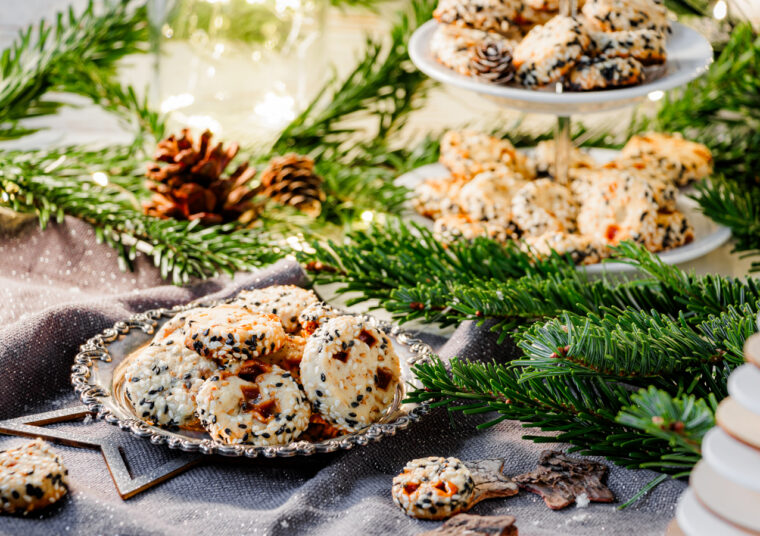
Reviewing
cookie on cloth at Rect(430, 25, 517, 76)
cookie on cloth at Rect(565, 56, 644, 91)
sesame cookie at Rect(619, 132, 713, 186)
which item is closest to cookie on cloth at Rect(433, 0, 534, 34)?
cookie on cloth at Rect(430, 25, 517, 76)

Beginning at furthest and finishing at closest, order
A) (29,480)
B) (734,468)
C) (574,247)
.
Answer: (574,247) → (29,480) → (734,468)

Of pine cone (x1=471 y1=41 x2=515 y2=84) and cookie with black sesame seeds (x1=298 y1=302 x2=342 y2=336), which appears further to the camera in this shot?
pine cone (x1=471 y1=41 x2=515 y2=84)

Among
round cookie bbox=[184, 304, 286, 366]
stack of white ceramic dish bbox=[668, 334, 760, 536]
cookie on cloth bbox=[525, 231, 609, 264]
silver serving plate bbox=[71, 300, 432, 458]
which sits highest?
stack of white ceramic dish bbox=[668, 334, 760, 536]

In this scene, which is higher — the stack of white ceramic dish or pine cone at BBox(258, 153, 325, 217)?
the stack of white ceramic dish

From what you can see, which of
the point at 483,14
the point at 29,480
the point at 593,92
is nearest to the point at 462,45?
the point at 483,14

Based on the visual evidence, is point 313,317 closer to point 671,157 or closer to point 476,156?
point 476,156

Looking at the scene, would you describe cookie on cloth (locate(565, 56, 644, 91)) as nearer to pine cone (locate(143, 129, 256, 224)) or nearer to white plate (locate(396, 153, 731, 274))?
white plate (locate(396, 153, 731, 274))

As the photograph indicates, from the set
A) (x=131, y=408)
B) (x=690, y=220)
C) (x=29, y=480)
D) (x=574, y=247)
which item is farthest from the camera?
(x=690, y=220)

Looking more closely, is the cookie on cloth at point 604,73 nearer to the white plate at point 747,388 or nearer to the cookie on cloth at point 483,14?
the cookie on cloth at point 483,14
